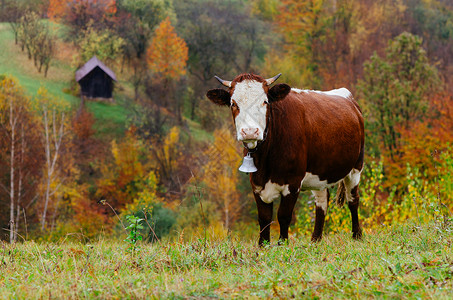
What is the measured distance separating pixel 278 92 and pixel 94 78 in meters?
56.7

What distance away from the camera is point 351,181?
8.45 m

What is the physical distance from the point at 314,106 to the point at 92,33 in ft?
203

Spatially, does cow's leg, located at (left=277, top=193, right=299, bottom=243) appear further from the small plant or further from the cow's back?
the small plant

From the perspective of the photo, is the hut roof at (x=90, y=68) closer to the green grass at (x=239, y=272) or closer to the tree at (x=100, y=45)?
the tree at (x=100, y=45)

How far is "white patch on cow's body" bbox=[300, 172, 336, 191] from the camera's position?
7.13 meters

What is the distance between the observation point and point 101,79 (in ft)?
198

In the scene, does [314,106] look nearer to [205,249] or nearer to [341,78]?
[205,249]

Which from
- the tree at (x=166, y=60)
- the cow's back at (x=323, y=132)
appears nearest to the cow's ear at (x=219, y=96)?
the cow's back at (x=323, y=132)

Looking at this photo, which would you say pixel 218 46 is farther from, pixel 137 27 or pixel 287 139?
pixel 287 139

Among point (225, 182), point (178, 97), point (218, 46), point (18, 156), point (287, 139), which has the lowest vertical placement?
point (225, 182)

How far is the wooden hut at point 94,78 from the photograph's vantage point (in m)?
59.8

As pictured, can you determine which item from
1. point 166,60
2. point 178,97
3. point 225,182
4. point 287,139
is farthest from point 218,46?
point 287,139

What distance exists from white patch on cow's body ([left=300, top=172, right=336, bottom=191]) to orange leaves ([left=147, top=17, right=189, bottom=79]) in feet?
199

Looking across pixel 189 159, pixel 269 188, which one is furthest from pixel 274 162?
pixel 189 159
